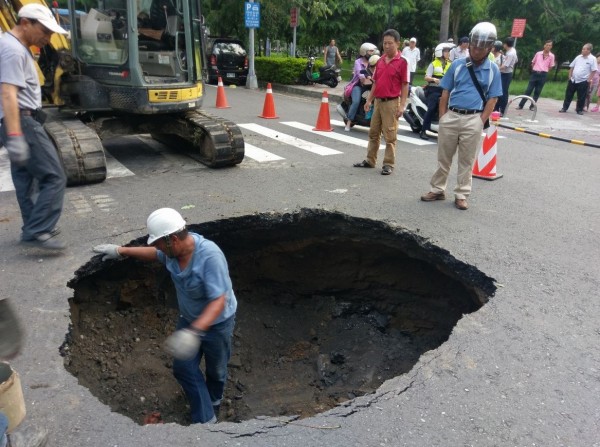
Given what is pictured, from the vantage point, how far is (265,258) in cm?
558

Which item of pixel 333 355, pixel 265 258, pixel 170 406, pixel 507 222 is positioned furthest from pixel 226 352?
pixel 507 222

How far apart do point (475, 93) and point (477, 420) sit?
4.01 meters

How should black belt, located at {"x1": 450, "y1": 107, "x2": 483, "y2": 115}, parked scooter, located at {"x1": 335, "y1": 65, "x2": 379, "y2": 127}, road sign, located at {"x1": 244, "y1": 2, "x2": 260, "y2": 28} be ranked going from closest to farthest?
black belt, located at {"x1": 450, "y1": 107, "x2": 483, "y2": 115} < parked scooter, located at {"x1": 335, "y1": 65, "x2": 379, "y2": 127} < road sign, located at {"x1": 244, "y1": 2, "x2": 260, "y2": 28}

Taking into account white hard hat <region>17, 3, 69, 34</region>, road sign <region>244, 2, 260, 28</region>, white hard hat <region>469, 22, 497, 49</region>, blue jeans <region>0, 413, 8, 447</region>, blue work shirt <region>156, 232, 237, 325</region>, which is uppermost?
road sign <region>244, 2, 260, 28</region>

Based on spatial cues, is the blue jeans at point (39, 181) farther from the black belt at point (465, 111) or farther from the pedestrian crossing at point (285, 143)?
the black belt at point (465, 111)

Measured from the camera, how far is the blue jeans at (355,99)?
1068 cm

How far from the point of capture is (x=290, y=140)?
973 cm

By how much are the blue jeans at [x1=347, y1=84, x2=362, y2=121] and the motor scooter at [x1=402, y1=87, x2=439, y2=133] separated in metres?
1.07

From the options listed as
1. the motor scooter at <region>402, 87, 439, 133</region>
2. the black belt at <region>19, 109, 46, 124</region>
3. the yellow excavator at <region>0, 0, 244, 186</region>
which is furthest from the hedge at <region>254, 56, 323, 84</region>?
the black belt at <region>19, 109, 46, 124</region>

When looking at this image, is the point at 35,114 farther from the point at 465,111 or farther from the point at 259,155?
the point at 465,111

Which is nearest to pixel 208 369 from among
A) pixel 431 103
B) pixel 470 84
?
pixel 470 84

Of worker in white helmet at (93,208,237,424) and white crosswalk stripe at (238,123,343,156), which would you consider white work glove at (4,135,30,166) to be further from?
white crosswalk stripe at (238,123,343,156)

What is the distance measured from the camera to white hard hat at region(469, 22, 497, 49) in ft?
16.8

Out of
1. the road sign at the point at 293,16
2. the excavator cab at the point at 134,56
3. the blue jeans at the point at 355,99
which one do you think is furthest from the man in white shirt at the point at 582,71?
the road sign at the point at 293,16
